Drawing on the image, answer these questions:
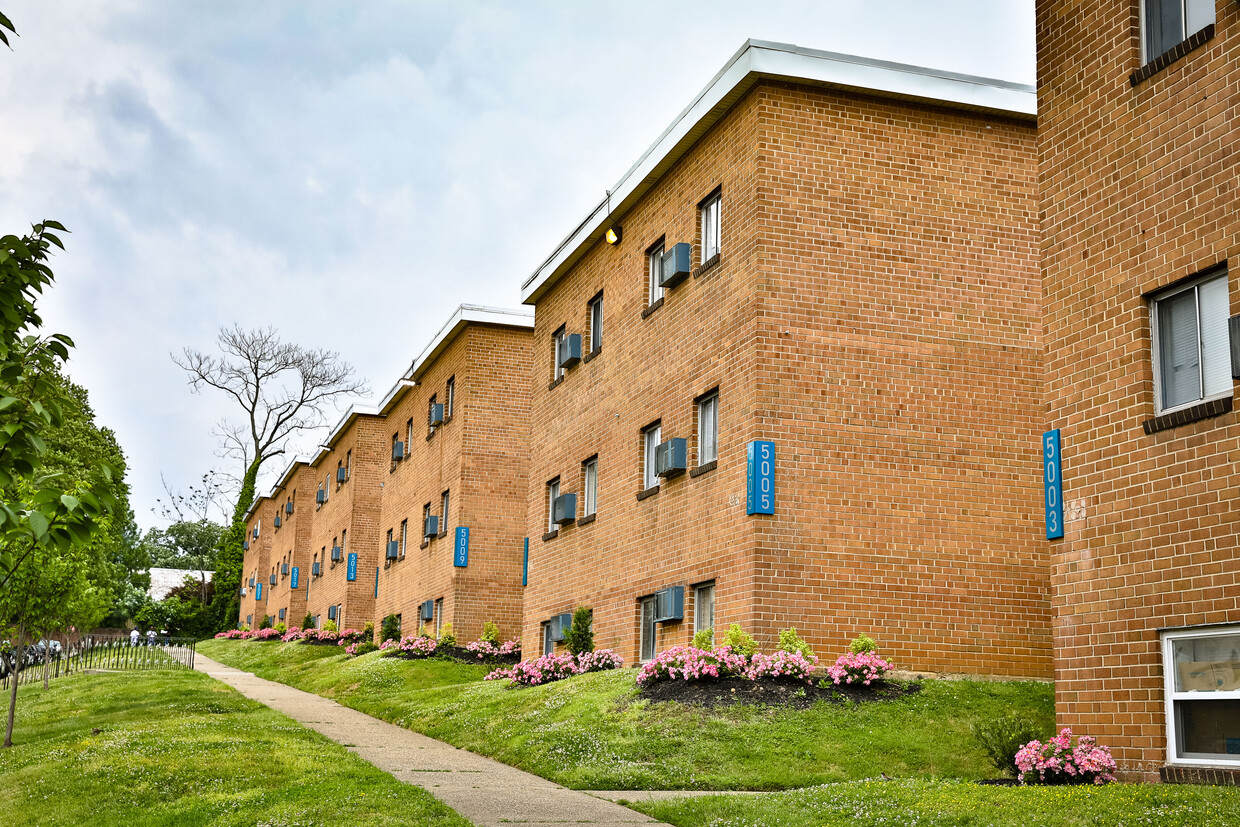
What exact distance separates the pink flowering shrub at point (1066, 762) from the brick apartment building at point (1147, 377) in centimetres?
17

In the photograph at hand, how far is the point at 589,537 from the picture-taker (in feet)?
77.7

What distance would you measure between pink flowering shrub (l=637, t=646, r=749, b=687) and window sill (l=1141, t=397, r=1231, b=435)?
21.9ft

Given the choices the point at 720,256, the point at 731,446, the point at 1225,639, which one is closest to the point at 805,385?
the point at 731,446

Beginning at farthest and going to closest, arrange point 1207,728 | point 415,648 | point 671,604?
point 415,648, point 671,604, point 1207,728

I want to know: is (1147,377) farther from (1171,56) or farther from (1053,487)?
(1171,56)

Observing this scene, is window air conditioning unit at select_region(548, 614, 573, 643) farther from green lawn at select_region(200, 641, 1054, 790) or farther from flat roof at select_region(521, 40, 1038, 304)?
flat roof at select_region(521, 40, 1038, 304)

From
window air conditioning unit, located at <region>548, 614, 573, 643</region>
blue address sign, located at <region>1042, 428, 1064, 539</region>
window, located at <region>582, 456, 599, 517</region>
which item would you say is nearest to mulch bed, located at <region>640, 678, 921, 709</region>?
blue address sign, located at <region>1042, 428, 1064, 539</region>

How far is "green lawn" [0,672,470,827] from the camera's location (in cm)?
1148

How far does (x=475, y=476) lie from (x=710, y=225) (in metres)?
13.5

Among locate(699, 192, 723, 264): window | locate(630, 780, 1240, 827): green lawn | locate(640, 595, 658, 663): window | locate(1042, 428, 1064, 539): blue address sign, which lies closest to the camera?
locate(630, 780, 1240, 827): green lawn

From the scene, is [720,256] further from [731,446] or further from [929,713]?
[929,713]

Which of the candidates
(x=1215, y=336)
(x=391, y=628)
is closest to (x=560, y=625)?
(x=391, y=628)

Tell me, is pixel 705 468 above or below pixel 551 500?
below

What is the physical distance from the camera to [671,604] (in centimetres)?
1933
